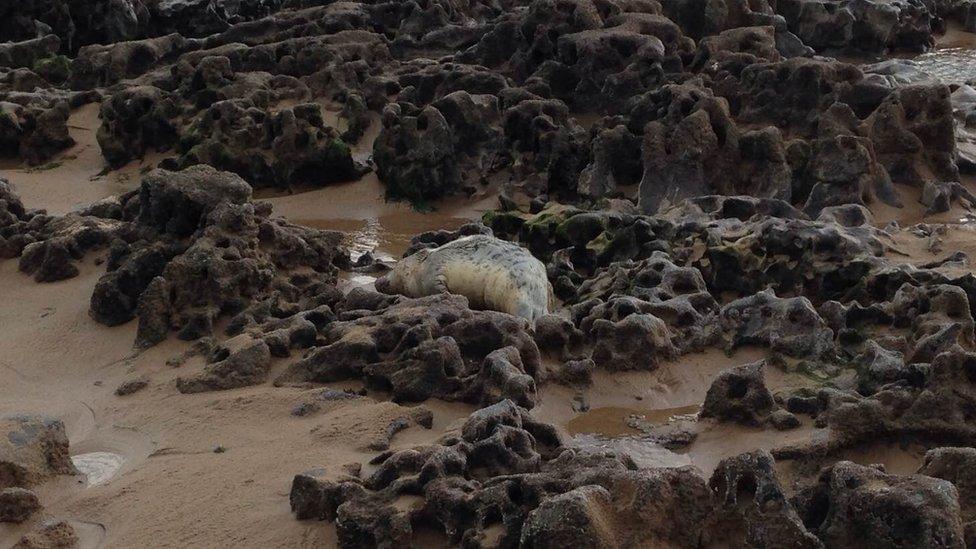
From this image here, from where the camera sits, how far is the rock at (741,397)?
22.7ft

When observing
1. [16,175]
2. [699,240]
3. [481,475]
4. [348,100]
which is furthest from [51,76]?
[481,475]

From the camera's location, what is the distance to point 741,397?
6980 millimetres

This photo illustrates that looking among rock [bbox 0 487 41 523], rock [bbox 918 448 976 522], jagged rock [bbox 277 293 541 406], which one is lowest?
jagged rock [bbox 277 293 541 406]

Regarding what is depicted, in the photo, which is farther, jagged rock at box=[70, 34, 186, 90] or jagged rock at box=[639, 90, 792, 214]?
jagged rock at box=[70, 34, 186, 90]

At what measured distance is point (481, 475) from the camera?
18.8 feet

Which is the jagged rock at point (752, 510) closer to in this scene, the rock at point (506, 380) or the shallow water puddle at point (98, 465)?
the rock at point (506, 380)

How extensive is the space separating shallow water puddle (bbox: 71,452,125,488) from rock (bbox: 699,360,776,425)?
3.39m

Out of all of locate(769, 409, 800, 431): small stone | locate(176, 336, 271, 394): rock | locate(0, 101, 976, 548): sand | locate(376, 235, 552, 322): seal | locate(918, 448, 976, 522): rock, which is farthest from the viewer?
locate(376, 235, 552, 322): seal

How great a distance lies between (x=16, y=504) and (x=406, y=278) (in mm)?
3796

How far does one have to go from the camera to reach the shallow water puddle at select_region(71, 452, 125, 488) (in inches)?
259

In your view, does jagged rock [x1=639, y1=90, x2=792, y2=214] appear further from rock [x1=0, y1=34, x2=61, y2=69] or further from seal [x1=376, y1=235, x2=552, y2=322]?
rock [x1=0, y1=34, x2=61, y2=69]

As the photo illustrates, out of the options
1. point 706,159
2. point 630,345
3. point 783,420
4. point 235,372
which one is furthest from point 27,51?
point 783,420

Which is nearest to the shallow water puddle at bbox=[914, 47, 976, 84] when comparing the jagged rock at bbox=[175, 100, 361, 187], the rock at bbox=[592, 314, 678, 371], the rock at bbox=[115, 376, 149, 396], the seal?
the jagged rock at bbox=[175, 100, 361, 187]

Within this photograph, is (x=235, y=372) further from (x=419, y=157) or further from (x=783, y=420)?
(x=419, y=157)
